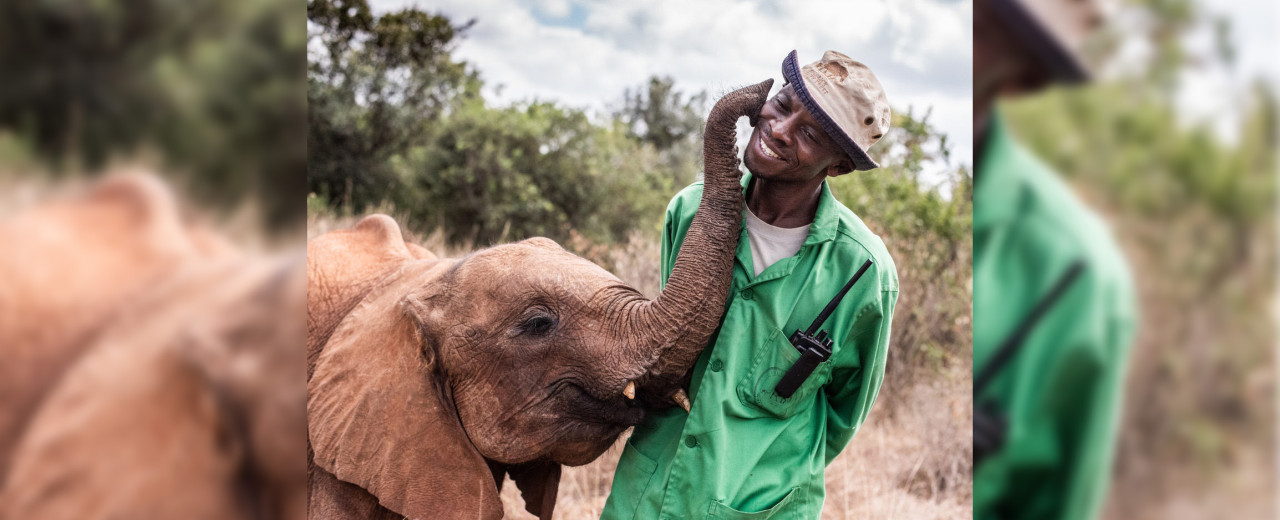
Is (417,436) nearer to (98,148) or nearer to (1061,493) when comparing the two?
(98,148)

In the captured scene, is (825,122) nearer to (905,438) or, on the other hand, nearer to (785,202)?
(785,202)

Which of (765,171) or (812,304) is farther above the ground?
(765,171)

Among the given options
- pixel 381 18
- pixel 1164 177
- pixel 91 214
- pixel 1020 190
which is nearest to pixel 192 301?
pixel 91 214

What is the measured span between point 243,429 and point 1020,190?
88 cm

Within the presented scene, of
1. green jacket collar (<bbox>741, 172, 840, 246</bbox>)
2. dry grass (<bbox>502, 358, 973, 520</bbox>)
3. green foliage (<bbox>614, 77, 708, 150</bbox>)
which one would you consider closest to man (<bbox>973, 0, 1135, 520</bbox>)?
green jacket collar (<bbox>741, 172, 840, 246</bbox>)

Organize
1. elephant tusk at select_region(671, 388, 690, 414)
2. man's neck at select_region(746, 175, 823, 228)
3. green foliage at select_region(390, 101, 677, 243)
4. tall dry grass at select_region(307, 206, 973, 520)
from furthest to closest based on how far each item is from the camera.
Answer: green foliage at select_region(390, 101, 677, 243) < tall dry grass at select_region(307, 206, 973, 520) < elephant tusk at select_region(671, 388, 690, 414) < man's neck at select_region(746, 175, 823, 228)

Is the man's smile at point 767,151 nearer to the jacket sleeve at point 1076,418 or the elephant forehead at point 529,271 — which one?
the elephant forehead at point 529,271

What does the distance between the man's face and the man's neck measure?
3.3 inches

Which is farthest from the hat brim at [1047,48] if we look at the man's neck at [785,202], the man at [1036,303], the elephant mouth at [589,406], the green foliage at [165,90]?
the elephant mouth at [589,406]

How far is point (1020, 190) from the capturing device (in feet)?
3.36

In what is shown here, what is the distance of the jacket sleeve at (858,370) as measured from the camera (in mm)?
2590

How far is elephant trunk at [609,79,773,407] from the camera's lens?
261 cm

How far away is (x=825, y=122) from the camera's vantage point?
242 centimetres

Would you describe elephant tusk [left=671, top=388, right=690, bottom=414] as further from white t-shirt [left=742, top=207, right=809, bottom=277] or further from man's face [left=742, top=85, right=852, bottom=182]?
man's face [left=742, top=85, right=852, bottom=182]
